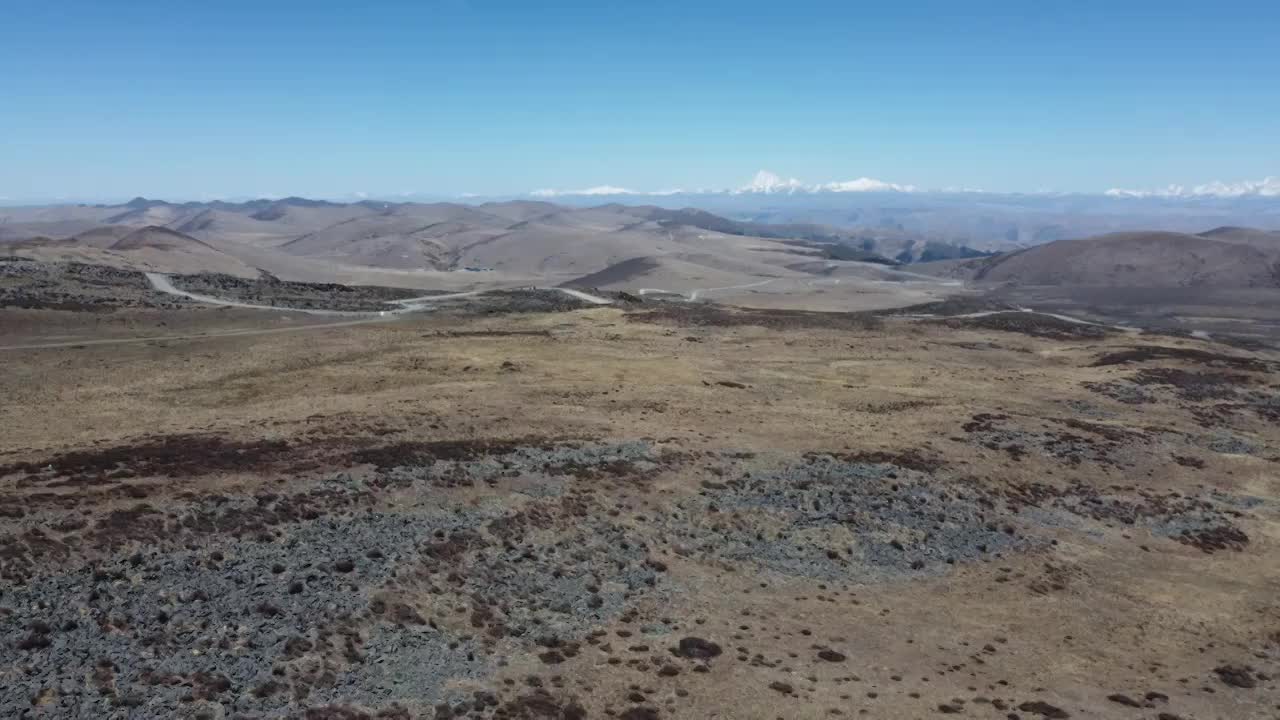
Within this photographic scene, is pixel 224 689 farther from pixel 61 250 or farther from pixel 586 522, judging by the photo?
pixel 61 250

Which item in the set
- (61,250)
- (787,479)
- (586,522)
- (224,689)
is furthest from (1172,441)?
(61,250)

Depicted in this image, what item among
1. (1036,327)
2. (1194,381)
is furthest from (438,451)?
(1036,327)

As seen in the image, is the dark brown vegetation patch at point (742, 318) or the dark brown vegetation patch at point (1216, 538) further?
the dark brown vegetation patch at point (742, 318)

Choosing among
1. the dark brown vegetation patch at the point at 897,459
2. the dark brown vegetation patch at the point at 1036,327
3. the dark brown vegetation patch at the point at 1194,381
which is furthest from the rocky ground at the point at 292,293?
the dark brown vegetation patch at the point at 1194,381

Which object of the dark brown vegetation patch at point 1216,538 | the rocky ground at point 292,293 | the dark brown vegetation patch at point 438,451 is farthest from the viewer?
the rocky ground at point 292,293

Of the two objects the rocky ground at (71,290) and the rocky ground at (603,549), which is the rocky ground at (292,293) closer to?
the rocky ground at (71,290)

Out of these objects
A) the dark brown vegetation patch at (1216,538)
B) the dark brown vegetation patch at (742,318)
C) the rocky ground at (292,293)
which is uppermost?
the rocky ground at (292,293)

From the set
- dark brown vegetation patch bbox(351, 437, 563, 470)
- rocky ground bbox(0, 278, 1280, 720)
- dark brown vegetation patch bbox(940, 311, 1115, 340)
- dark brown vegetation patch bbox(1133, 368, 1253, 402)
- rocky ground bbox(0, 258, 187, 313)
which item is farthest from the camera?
dark brown vegetation patch bbox(940, 311, 1115, 340)

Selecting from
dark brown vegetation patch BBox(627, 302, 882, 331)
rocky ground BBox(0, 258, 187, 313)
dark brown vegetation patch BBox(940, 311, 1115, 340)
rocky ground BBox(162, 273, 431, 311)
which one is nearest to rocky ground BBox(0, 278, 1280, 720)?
rocky ground BBox(0, 258, 187, 313)

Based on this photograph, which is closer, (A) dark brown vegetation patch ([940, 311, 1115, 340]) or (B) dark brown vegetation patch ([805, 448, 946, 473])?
(B) dark brown vegetation patch ([805, 448, 946, 473])

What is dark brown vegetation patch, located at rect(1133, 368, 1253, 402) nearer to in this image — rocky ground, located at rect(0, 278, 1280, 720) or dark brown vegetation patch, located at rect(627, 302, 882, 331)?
rocky ground, located at rect(0, 278, 1280, 720)
